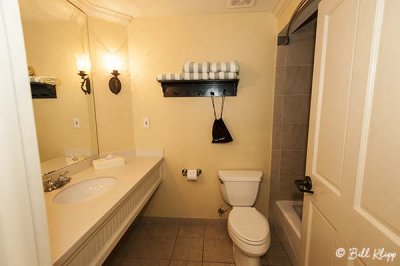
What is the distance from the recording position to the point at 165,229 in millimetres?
2115

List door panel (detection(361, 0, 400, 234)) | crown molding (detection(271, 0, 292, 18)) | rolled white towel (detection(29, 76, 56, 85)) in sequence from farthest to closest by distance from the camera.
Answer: crown molding (detection(271, 0, 292, 18)) → rolled white towel (detection(29, 76, 56, 85)) → door panel (detection(361, 0, 400, 234))

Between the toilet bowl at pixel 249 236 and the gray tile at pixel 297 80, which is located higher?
the gray tile at pixel 297 80

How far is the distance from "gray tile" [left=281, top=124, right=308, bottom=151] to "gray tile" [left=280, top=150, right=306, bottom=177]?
5cm

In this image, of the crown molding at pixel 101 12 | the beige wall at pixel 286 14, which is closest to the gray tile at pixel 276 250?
the beige wall at pixel 286 14

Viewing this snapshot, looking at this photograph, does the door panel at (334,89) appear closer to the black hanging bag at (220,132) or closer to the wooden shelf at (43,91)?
the black hanging bag at (220,132)

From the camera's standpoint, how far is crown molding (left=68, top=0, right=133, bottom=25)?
1.64 metres

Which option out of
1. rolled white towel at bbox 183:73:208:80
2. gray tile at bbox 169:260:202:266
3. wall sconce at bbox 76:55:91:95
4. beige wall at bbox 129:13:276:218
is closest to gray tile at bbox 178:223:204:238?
beige wall at bbox 129:13:276:218

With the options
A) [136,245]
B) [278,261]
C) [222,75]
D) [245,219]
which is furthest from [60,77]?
[278,261]

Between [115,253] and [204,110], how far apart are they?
164 cm

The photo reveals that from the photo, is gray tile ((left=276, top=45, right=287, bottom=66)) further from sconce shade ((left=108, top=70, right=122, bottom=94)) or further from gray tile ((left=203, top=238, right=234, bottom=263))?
gray tile ((left=203, top=238, right=234, bottom=263))

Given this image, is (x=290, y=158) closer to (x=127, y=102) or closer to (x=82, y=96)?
(x=127, y=102)

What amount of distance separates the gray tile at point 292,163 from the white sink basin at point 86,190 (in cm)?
164

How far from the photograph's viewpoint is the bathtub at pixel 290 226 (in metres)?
1.57

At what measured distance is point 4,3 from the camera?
0.34m
